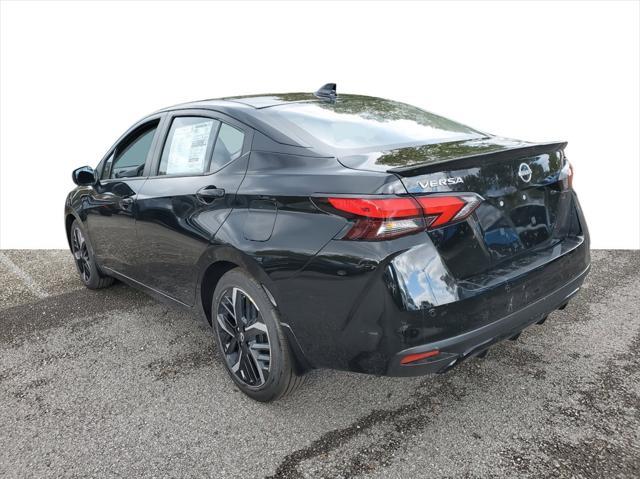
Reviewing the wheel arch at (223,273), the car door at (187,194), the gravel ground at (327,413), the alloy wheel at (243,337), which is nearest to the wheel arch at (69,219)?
the gravel ground at (327,413)

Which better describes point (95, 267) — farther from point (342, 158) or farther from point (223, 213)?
point (342, 158)

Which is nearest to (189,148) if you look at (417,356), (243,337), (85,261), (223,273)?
(223,273)

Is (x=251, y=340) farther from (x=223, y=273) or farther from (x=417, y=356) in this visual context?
(x=417, y=356)

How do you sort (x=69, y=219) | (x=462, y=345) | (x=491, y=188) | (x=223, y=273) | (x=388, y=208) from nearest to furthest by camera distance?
(x=388, y=208), (x=462, y=345), (x=491, y=188), (x=223, y=273), (x=69, y=219)

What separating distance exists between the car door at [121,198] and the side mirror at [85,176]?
6cm

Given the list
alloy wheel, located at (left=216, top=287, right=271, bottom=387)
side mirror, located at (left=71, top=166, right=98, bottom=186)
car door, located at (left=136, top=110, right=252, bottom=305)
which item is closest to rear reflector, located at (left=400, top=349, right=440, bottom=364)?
alloy wheel, located at (left=216, top=287, right=271, bottom=387)

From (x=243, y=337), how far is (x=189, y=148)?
1251mm

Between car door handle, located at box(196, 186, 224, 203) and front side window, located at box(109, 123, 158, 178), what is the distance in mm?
991

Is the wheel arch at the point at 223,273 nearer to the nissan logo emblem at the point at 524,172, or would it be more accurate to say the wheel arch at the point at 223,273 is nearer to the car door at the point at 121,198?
the car door at the point at 121,198

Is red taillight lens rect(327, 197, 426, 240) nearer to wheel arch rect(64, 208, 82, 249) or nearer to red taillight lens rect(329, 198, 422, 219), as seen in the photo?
red taillight lens rect(329, 198, 422, 219)

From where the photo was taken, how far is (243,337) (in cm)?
278

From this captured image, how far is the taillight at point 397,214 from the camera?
2014 mm

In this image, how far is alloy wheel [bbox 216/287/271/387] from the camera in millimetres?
2668

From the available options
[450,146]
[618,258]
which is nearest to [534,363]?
[450,146]
